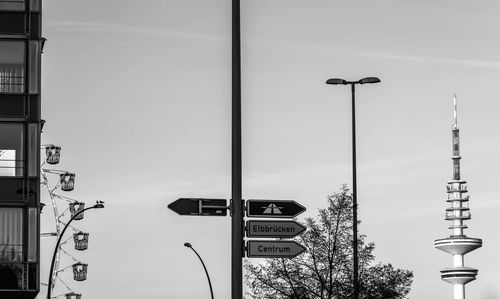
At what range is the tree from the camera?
57.6 meters

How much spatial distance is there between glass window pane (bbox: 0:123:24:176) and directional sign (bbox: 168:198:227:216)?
2722 cm

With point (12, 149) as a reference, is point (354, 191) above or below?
below

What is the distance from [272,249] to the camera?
25.3 meters

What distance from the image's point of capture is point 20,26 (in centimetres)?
5275

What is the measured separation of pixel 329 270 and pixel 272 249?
3280 centimetres

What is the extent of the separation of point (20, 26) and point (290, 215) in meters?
29.4

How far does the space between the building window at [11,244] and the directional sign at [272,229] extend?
26.3 meters

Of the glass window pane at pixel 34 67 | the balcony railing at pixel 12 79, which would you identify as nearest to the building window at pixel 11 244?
the balcony railing at pixel 12 79

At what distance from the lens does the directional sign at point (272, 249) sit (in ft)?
82.7

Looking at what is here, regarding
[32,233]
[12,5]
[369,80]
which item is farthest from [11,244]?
[369,80]

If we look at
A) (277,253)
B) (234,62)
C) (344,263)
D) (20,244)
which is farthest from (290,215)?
(344,263)

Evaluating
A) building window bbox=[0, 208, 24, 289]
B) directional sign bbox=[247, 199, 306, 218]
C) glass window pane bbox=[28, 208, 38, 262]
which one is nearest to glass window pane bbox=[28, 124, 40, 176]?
glass window pane bbox=[28, 208, 38, 262]

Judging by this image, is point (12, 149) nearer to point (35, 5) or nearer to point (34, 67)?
point (34, 67)

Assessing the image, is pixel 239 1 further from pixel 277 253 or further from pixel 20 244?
pixel 20 244
